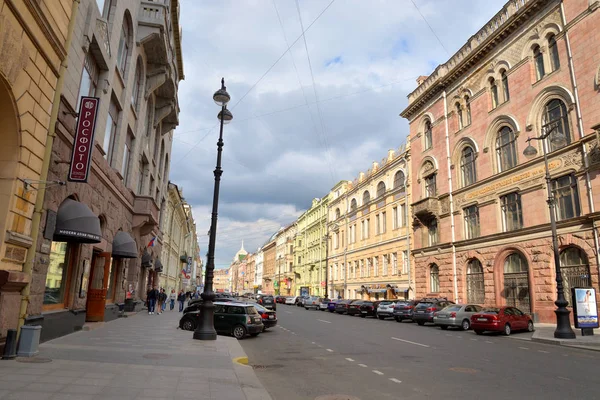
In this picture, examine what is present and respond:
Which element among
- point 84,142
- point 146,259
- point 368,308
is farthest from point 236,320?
point 368,308

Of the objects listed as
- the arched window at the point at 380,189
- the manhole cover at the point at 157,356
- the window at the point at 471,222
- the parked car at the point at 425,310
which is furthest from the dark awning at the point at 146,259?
the arched window at the point at 380,189

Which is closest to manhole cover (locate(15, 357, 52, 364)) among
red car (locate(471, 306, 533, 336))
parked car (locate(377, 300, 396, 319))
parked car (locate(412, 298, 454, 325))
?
red car (locate(471, 306, 533, 336))

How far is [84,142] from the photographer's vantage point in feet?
37.2

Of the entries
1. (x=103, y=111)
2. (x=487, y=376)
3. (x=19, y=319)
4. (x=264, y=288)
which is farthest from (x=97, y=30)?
(x=264, y=288)

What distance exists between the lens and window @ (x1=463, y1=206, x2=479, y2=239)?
31.7 meters

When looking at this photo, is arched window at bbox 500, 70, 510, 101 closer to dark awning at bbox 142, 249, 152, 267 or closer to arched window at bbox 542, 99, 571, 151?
arched window at bbox 542, 99, 571, 151

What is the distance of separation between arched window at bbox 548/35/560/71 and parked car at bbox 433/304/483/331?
15345mm

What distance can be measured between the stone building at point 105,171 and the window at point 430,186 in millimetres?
23061

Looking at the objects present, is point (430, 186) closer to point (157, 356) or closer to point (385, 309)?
point (385, 309)

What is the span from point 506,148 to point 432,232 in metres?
10.8

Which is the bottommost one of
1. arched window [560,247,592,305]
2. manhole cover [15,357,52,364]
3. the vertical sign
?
manhole cover [15,357,52,364]

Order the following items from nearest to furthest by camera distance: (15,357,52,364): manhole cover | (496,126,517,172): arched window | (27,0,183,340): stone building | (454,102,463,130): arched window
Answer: (15,357,52,364): manhole cover
(27,0,183,340): stone building
(496,126,517,172): arched window
(454,102,463,130): arched window

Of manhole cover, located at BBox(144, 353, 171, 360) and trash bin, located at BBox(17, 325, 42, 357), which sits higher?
trash bin, located at BBox(17, 325, 42, 357)

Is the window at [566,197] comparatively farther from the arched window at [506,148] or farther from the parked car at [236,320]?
the parked car at [236,320]
